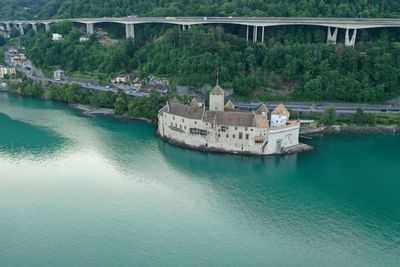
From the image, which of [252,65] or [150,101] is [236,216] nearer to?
[150,101]

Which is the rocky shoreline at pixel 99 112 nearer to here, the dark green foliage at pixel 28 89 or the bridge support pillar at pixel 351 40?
the dark green foliage at pixel 28 89

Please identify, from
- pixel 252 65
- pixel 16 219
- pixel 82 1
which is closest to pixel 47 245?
pixel 16 219

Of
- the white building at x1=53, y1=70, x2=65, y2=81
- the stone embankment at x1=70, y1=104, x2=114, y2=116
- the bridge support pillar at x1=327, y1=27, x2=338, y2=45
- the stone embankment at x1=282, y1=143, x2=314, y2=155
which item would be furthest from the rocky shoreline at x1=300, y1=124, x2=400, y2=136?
the white building at x1=53, y1=70, x2=65, y2=81

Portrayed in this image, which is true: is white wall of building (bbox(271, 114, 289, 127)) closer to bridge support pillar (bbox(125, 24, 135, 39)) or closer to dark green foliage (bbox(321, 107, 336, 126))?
dark green foliage (bbox(321, 107, 336, 126))

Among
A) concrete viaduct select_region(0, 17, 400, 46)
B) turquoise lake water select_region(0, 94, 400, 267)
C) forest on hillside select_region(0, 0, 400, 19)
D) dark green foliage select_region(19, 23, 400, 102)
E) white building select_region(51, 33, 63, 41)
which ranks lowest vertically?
turquoise lake water select_region(0, 94, 400, 267)

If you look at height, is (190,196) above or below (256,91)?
A: below

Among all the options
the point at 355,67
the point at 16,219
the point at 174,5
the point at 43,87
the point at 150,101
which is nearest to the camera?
the point at 16,219
